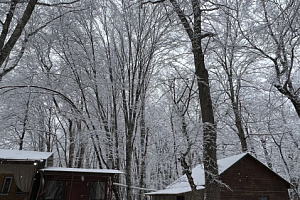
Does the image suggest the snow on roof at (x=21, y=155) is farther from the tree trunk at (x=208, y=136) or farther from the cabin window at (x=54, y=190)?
the tree trunk at (x=208, y=136)

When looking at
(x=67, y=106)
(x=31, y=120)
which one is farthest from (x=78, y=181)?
(x=31, y=120)

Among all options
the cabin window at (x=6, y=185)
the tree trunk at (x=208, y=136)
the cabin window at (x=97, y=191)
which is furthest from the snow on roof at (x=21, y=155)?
the tree trunk at (x=208, y=136)

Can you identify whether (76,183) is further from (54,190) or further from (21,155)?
(21,155)

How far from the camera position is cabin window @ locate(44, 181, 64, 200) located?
1316 cm

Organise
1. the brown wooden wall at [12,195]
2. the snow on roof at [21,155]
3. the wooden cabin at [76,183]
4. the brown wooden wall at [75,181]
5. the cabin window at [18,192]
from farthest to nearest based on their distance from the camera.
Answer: the brown wooden wall at [75,181] < the wooden cabin at [76,183] < the cabin window at [18,192] < the brown wooden wall at [12,195] < the snow on roof at [21,155]

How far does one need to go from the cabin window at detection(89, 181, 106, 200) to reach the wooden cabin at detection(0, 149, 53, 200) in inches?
130

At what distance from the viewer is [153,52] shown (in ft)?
42.5

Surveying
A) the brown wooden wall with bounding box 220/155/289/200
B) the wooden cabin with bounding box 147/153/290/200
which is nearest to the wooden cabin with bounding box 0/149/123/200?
the wooden cabin with bounding box 147/153/290/200

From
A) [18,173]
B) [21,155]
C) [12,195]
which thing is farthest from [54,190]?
[21,155]

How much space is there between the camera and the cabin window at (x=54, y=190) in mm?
13164

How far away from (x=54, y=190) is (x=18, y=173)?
2293 millimetres

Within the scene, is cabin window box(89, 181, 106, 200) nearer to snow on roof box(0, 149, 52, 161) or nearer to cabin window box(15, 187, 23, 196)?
snow on roof box(0, 149, 52, 161)

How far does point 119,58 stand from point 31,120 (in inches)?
349

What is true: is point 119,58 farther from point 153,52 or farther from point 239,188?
point 239,188
